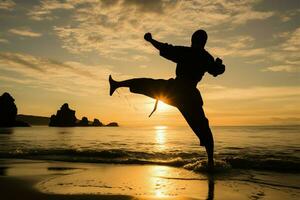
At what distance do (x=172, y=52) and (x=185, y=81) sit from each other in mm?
841

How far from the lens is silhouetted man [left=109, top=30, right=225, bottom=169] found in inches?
336

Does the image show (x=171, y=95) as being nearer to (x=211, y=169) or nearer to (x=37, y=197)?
(x=211, y=169)

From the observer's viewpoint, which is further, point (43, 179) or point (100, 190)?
point (43, 179)

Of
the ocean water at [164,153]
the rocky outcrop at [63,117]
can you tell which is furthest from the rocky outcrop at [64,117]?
the ocean water at [164,153]

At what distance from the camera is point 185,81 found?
873 centimetres

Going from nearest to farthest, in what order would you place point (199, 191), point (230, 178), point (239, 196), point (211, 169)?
point (239, 196), point (199, 191), point (230, 178), point (211, 169)

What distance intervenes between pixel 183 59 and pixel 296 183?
4061mm

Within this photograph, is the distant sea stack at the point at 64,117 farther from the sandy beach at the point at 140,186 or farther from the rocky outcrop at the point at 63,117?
the sandy beach at the point at 140,186

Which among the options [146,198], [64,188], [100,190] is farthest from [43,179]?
[146,198]

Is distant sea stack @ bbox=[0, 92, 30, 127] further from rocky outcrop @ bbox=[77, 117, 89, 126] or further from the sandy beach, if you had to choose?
the sandy beach

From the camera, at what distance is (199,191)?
6738 mm

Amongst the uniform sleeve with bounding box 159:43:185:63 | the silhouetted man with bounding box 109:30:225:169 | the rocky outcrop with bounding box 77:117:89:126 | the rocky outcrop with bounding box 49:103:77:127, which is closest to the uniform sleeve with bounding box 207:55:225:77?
the silhouetted man with bounding box 109:30:225:169

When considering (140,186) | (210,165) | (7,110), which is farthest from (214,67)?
(7,110)

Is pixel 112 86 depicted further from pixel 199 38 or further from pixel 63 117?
pixel 63 117
